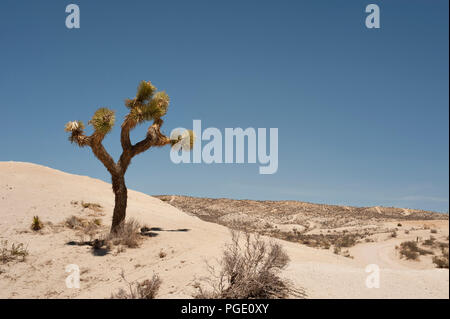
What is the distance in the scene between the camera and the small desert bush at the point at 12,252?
10623 millimetres

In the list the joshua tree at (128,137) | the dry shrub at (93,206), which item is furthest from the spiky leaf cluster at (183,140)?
the dry shrub at (93,206)

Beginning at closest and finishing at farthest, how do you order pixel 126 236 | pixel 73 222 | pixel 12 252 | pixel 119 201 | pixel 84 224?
pixel 12 252 → pixel 126 236 → pixel 119 201 → pixel 73 222 → pixel 84 224

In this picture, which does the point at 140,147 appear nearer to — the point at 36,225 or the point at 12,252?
the point at 36,225

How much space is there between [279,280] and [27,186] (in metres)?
19.5

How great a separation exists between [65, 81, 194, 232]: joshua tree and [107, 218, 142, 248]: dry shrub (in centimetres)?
34

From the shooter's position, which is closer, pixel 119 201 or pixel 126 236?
pixel 126 236

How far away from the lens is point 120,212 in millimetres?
13195

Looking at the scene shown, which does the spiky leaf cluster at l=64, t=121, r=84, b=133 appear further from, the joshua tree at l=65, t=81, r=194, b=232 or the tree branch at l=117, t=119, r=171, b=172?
the tree branch at l=117, t=119, r=171, b=172

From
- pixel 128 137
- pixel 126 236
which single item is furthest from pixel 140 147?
pixel 126 236

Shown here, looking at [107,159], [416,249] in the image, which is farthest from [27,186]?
[416,249]

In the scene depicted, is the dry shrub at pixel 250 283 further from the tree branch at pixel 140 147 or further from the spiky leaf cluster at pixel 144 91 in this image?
the spiky leaf cluster at pixel 144 91

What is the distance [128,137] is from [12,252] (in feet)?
19.5

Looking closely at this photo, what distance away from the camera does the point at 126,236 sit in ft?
39.8
